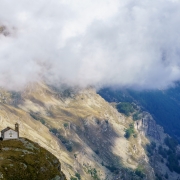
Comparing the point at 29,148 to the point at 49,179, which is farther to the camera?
the point at 29,148

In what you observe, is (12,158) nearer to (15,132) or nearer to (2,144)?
(2,144)

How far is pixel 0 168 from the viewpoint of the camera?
97.2 m

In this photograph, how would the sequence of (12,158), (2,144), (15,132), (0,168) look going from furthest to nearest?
(15,132) < (2,144) < (12,158) < (0,168)

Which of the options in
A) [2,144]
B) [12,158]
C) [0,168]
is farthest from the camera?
[2,144]

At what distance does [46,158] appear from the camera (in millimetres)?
114875

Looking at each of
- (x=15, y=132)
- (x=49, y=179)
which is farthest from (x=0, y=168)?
(x=15, y=132)

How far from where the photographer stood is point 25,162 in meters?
106

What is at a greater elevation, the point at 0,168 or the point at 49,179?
the point at 0,168

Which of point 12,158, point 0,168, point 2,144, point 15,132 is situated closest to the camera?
point 0,168

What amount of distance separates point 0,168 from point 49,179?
53.0 feet

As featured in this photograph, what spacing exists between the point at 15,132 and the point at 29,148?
11.4 metres

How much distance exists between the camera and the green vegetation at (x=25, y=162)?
9994cm

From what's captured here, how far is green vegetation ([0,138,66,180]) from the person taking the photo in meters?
99.9

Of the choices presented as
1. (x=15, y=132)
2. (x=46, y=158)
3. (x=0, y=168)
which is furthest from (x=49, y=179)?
(x=15, y=132)
